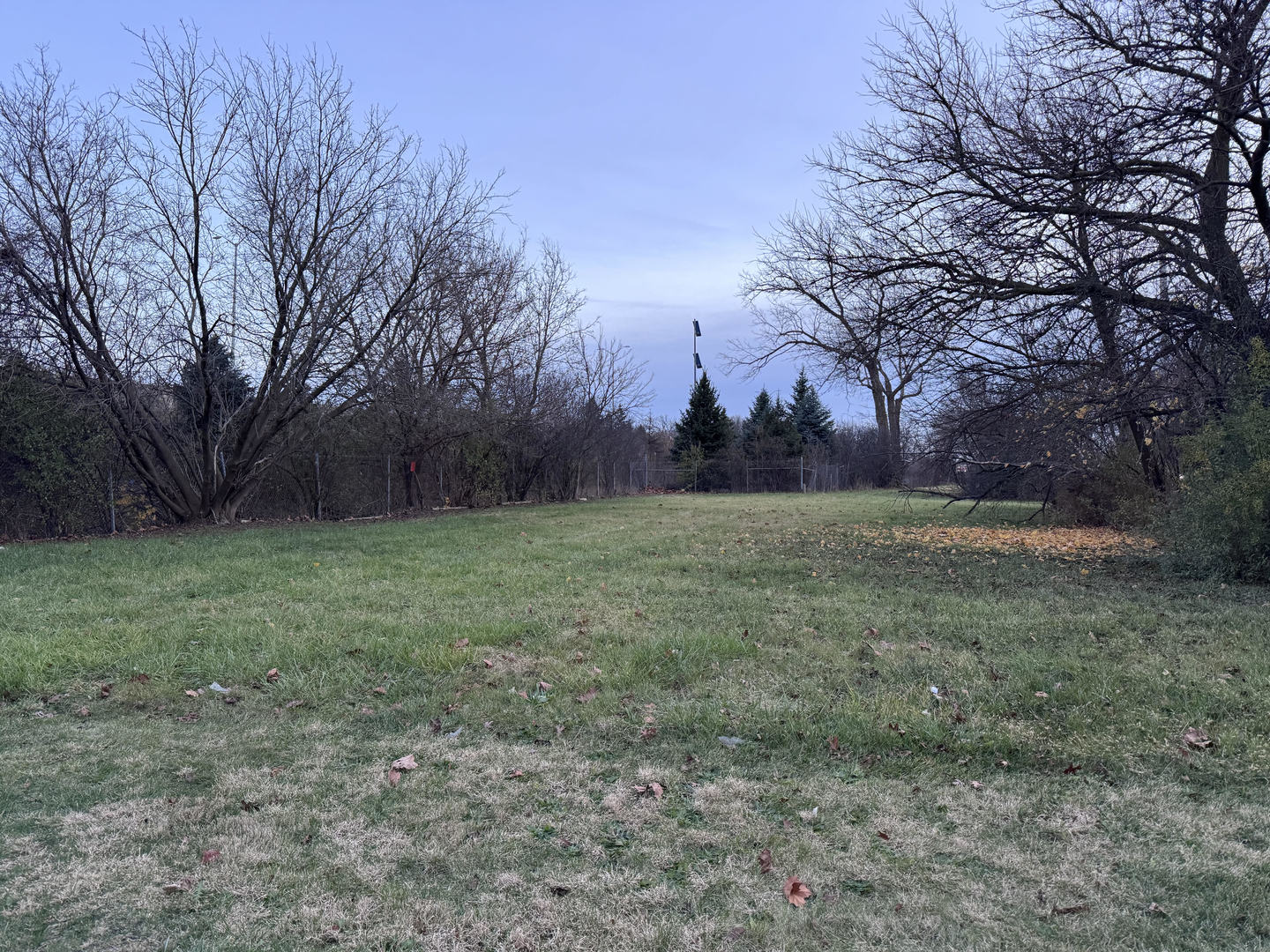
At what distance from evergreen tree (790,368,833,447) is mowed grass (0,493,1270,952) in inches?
1357

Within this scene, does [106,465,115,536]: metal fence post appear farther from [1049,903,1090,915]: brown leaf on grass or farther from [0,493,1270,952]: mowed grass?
[1049,903,1090,915]: brown leaf on grass

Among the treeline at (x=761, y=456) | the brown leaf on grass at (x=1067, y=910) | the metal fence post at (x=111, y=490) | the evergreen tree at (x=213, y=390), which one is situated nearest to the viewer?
the brown leaf on grass at (x=1067, y=910)

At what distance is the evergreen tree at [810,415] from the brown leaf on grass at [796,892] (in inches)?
1553

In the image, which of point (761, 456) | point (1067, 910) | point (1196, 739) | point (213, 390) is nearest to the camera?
point (1067, 910)

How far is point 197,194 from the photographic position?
41.9 ft

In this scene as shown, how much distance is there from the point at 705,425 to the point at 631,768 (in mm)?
32332

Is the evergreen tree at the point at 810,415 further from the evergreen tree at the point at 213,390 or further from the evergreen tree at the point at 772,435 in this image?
the evergreen tree at the point at 213,390

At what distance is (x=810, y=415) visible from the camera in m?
41.2

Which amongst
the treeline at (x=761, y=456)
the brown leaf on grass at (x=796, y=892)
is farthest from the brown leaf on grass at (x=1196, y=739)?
the treeline at (x=761, y=456)

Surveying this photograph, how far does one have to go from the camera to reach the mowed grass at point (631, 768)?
7.39 ft

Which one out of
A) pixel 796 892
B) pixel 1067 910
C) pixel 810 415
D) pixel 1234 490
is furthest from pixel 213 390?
pixel 810 415

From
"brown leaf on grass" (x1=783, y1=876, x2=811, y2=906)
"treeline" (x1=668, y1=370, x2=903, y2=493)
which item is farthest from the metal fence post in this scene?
"treeline" (x1=668, y1=370, x2=903, y2=493)

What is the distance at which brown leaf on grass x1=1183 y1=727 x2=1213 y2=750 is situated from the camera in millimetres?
3420

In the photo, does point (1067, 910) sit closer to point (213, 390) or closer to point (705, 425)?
point (213, 390)
